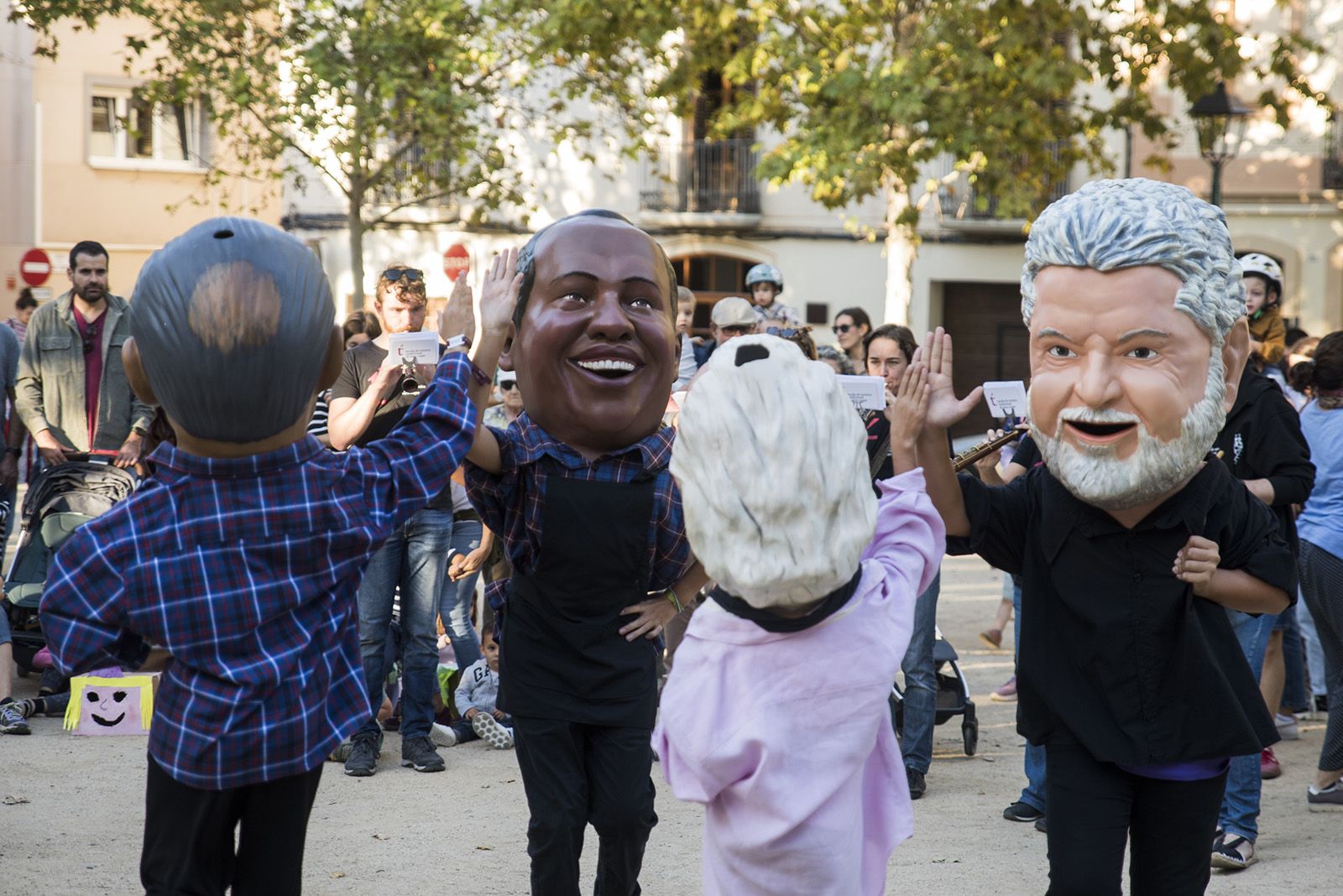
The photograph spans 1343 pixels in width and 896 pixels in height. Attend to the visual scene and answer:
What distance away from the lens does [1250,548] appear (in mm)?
3609

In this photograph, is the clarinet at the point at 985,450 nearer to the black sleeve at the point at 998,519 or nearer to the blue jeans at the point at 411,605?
the black sleeve at the point at 998,519

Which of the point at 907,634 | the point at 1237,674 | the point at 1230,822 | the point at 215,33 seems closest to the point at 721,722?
the point at 907,634

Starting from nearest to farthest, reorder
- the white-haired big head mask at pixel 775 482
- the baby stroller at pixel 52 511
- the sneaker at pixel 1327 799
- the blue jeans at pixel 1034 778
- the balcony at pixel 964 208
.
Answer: the white-haired big head mask at pixel 775 482
the blue jeans at pixel 1034 778
the sneaker at pixel 1327 799
the baby stroller at pixel 52 511
the balcony at pixel 964 208

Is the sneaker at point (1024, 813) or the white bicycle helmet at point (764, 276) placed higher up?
the white bicycle helmet at point (764, 276)

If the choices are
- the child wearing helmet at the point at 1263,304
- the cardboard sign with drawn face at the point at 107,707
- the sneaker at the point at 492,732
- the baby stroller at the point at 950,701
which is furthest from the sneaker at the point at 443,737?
the child wearing helmet at the point at 1263,304

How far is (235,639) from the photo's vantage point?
305 cm

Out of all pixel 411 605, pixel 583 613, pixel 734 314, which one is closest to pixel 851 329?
pixel 734 314

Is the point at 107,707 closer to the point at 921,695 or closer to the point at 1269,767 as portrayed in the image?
the point at 921,695

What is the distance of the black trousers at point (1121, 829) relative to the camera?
3449mm

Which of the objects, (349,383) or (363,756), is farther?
(363,756)

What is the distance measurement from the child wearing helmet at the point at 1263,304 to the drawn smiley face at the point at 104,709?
515 centimetres

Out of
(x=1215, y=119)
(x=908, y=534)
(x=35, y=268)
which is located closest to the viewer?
(x=908, y=534)

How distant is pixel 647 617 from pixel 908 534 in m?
1.13

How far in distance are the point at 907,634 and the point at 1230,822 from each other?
2.88m
